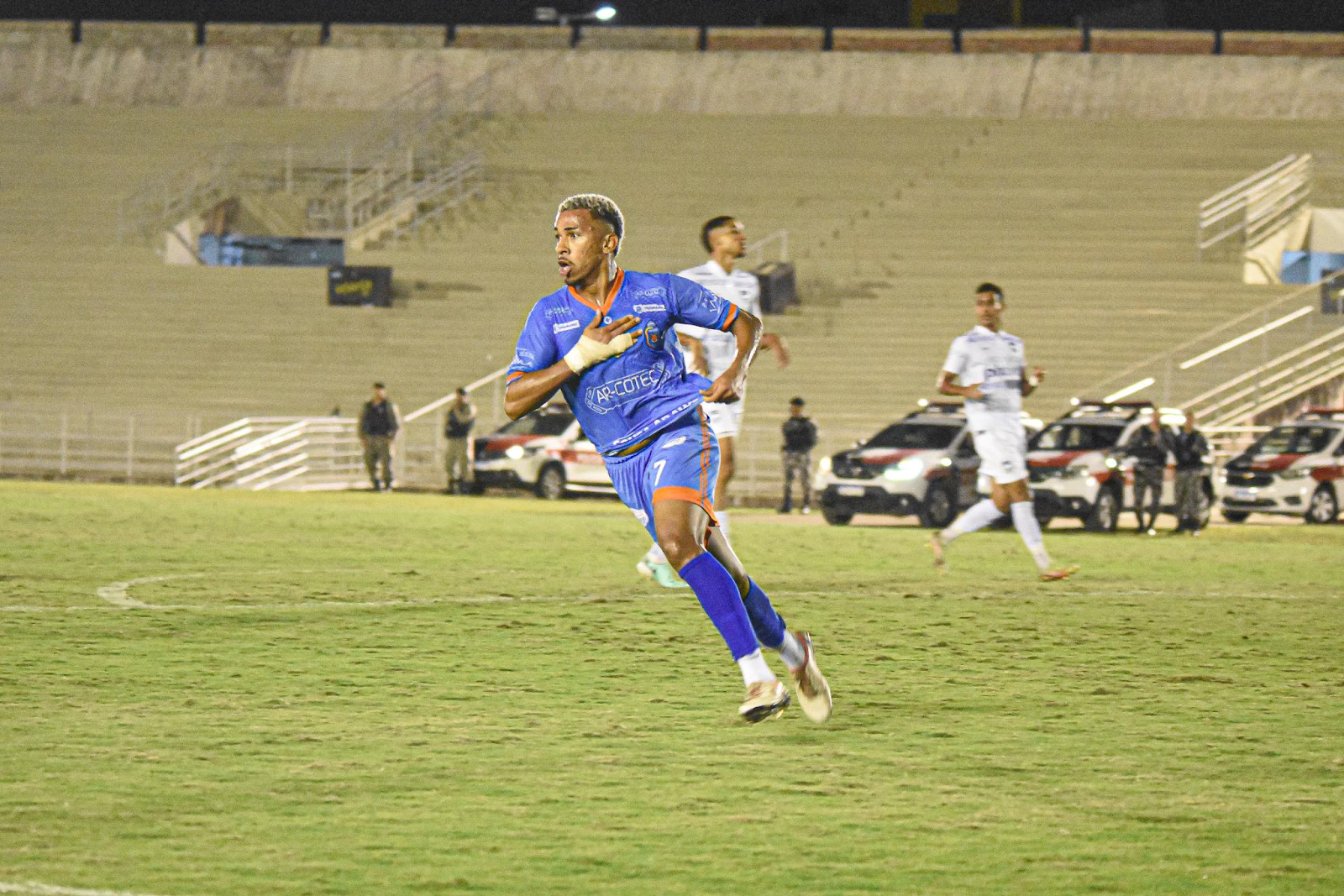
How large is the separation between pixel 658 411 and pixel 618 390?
186 mm

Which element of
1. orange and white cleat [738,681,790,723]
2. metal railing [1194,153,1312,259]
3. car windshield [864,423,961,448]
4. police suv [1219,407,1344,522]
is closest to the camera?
orange and white cleat [738,681,790,723]

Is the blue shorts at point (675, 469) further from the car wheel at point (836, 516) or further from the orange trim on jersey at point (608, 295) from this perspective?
the car wheel at point (836, 516)

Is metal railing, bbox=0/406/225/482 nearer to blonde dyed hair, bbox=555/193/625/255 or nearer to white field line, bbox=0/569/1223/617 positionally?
white field line, bbox=0/569/1223/617

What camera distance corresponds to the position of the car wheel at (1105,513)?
2616cm

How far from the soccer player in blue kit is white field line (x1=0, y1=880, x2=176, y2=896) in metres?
2.95

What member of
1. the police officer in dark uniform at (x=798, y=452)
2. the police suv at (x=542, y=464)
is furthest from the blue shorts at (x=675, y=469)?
the police suv at (x=542, y=464)

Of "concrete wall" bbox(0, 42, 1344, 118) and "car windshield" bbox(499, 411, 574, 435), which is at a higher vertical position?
"concrete wall" bbox(0, 42, 1344, 118)

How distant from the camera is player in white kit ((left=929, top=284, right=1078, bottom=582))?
1545 centimetres

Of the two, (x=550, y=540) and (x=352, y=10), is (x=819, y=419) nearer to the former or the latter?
(x=550, y=540)

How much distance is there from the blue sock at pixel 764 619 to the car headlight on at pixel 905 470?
61.3ft

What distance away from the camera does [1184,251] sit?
39750 millimetres

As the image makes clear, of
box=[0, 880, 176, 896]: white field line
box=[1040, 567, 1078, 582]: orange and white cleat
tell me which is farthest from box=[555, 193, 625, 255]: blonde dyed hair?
box=[1040, 567, 1078, 582]: orange and white cleat

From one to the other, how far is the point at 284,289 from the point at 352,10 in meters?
16.3

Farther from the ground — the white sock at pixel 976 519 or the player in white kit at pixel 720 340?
the player in white kit at pixel 720 340
